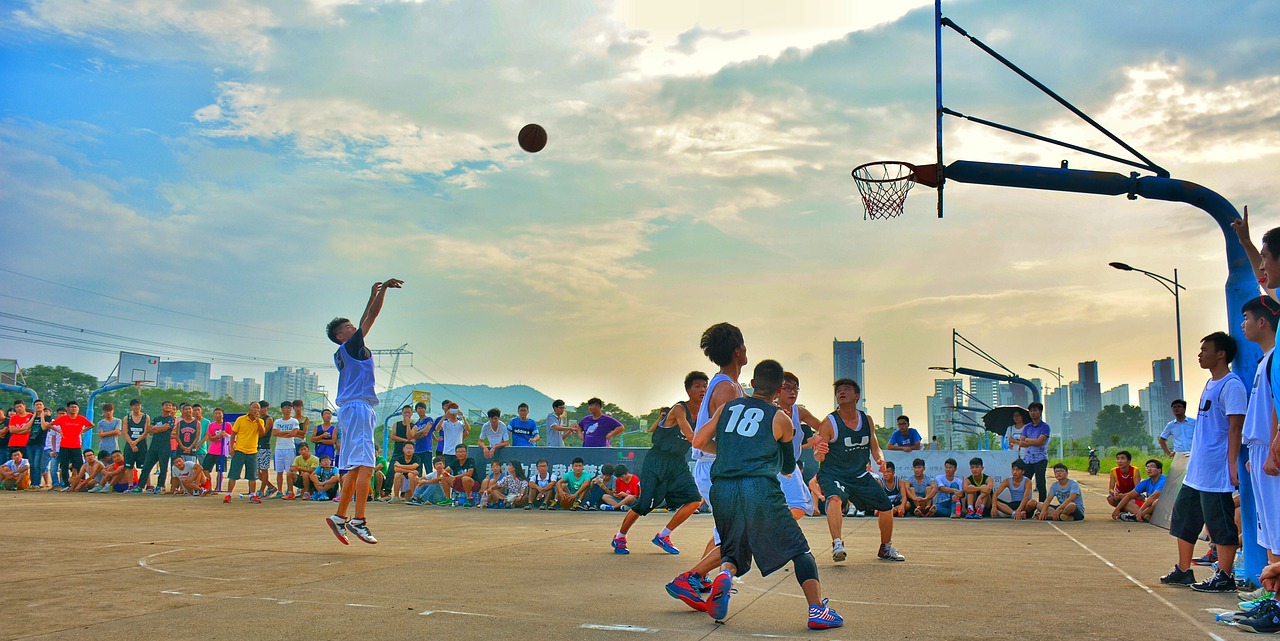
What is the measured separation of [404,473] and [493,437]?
6.69 ft

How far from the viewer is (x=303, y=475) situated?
1981 centimetres

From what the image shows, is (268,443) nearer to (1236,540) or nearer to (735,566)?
(735,566)

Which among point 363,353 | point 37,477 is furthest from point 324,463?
point 363,353

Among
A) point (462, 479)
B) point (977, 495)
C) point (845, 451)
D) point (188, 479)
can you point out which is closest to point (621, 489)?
point (462, 479)

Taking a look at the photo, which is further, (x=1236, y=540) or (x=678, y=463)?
(x=678, y=463)

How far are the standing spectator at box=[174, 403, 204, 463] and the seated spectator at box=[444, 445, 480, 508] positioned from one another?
21.4 ft

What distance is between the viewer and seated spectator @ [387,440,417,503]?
1911 cm

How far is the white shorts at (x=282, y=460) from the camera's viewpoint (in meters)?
20.5

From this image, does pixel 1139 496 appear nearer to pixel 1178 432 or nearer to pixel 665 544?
pixel 1178 432

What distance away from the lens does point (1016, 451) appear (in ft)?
59.1

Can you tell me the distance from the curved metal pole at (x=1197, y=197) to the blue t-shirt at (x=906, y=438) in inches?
264

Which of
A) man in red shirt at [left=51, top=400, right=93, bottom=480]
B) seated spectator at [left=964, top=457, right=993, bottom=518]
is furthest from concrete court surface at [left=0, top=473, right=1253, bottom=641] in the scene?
man in red shirt at [left=51, top=400, right=93, bottom=480]

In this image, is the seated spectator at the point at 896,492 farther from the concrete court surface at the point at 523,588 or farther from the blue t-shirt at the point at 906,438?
the concrete court surface at the point at 523,588

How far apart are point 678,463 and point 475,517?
245 inches
